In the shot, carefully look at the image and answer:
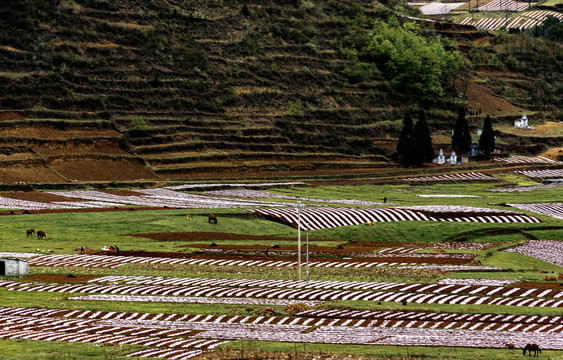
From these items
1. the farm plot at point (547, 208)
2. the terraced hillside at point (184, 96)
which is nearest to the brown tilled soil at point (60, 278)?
the farm plot at point (547, 208)

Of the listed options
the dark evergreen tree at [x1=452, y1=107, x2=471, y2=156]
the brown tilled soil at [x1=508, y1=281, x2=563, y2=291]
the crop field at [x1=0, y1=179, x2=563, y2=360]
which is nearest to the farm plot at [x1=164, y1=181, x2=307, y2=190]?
the crop field at [x1=0, y1=179, x2=563, y2=360]

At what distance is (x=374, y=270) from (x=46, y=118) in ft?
295

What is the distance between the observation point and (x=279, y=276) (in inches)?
2702

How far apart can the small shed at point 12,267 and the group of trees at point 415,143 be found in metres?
97.7

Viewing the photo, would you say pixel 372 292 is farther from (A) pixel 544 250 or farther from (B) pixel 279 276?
(A) pixel 544 250

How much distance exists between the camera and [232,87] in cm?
17150

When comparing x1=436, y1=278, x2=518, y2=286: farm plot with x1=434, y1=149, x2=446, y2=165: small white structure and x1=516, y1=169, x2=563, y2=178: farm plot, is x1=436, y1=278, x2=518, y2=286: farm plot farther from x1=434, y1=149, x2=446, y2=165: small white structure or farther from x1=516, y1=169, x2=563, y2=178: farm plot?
x1=434, y1=149, x2=446, y2=165: small white structure

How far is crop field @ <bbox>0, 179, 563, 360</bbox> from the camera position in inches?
1877

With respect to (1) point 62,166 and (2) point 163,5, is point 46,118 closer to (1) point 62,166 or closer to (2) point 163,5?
(1) point 62,166

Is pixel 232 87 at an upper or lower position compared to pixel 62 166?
upper

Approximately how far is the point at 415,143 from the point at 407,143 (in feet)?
4.70

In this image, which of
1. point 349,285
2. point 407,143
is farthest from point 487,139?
point 349,285

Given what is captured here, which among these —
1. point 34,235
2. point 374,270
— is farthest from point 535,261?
point 34,235

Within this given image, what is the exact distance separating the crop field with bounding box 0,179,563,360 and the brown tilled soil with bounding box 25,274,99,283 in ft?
0.75
